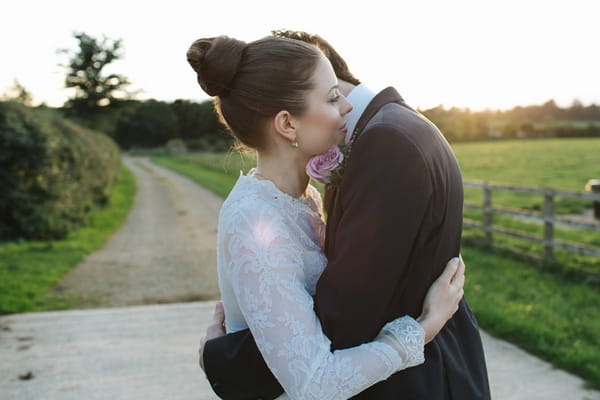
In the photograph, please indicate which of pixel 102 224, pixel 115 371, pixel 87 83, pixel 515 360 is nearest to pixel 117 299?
pixel 115 371

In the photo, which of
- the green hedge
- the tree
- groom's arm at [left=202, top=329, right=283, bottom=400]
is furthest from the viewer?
the tree

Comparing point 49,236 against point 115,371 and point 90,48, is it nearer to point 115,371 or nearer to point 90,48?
point 115,371

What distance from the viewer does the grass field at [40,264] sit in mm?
6807

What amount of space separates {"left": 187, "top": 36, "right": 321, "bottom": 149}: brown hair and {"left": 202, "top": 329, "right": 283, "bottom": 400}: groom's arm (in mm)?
608

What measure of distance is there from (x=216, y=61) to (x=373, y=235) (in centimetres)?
70

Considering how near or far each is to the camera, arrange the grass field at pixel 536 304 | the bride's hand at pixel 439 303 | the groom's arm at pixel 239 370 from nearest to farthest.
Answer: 1. the bride's hand at pixel 439 303
2. the groom's arm at pixel 239 370
3. the grass field at pixel 536 304

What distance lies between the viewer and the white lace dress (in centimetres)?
156

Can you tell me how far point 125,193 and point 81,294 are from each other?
53.2 ft

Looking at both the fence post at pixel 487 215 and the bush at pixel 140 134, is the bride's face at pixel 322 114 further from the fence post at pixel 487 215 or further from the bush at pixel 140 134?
the bush at pixel 140 134

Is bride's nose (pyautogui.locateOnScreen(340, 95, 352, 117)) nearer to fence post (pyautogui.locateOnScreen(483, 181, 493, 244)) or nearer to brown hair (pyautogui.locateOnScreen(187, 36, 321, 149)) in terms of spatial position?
brown hair (pyautogui.locateOnScreen(187, 36, 321, 149))

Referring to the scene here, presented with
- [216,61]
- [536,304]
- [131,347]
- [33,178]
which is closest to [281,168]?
[216,61]

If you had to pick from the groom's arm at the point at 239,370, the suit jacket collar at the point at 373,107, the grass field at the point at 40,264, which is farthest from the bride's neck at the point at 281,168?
the grass field at the point at 40,264

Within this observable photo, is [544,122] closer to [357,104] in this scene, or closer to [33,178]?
[33,178]

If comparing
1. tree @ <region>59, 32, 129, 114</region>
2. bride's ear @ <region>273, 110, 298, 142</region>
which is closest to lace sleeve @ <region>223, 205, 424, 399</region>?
bride's ear @ <region>273, 110, 298, 142</region>
